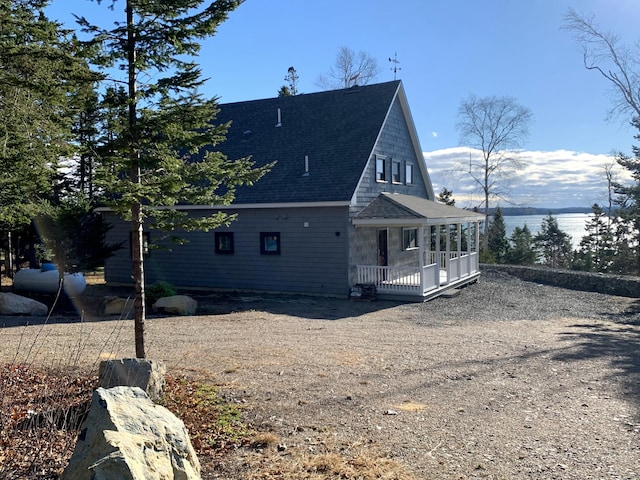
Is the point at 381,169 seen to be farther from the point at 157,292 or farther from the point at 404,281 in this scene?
the point at 157,292

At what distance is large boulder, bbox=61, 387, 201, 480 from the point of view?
10.1 feet

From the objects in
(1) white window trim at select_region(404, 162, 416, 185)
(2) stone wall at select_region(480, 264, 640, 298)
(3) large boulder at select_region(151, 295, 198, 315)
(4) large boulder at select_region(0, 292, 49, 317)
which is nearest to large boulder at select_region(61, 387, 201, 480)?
(3) large boulder at select_region(151, 295, 198, 315)

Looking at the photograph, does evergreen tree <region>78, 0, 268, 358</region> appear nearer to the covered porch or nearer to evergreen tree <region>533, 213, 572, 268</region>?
the covered porch

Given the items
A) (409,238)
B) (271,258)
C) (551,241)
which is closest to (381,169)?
(409,238)

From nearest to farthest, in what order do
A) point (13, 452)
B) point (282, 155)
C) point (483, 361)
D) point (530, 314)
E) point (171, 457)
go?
point (171, 457)
point (13, 452)
point (483, 361)
point (530, 314)
point (282, 155)

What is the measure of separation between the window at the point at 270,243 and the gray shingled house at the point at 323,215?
0.03 meters

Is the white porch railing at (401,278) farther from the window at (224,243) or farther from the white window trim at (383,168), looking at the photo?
the window at (224,243)

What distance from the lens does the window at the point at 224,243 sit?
18359mm

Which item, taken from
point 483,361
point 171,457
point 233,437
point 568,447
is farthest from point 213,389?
point 483,361

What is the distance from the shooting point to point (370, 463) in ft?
14.9

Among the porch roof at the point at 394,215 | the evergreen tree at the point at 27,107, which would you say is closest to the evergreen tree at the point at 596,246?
the porch roof at the point at 394,215

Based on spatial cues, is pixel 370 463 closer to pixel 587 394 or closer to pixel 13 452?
pixel 13 452

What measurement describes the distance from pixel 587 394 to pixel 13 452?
674cm

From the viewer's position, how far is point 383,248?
19.3 m
